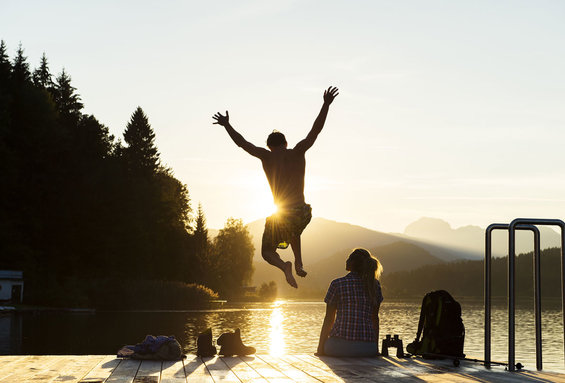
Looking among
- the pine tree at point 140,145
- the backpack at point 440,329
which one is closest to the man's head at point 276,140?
the backpack at point 440,329

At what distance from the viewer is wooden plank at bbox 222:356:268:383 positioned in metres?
7.45

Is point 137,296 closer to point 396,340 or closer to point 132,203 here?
point 132,203

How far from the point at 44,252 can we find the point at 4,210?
14.0 ft

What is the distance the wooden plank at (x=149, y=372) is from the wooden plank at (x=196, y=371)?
1.07 feet

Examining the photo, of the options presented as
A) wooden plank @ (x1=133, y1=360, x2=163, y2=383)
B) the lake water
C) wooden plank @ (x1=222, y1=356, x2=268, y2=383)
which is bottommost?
the lake water

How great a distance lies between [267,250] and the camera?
8.41 metres

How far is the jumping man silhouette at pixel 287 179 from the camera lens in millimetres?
7996

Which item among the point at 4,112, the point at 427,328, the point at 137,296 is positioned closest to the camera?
the point at 427,328

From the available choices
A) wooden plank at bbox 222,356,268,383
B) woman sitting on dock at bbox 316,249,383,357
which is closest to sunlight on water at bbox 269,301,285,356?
woman sitting on dock at bbox 316,249,383,357

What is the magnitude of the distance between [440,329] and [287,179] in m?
3.57

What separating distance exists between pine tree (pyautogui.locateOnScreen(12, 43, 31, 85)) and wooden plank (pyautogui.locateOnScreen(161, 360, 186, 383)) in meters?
52.6

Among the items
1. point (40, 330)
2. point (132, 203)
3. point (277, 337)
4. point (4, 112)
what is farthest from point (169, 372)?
point (132, 203)

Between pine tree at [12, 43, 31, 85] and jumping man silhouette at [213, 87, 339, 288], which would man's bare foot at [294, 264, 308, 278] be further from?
pine tree at [12, 43, 31, 85]

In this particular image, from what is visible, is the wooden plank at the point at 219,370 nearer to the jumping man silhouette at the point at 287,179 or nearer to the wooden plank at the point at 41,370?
the jumping man silhouette at the point at 287,179
